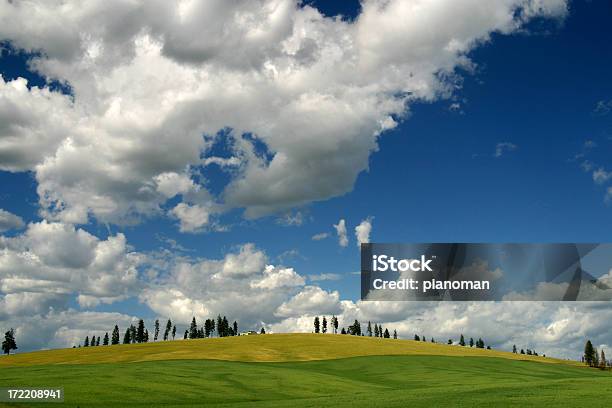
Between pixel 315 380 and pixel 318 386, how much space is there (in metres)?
4.32

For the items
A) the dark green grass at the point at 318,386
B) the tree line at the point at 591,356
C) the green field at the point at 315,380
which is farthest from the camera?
the tree line at the point at 591,356

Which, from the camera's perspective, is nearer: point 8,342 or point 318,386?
point 318,386

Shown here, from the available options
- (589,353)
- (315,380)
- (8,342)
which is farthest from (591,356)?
(8,342)

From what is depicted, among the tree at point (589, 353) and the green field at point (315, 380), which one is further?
the tree at point (589, 353)

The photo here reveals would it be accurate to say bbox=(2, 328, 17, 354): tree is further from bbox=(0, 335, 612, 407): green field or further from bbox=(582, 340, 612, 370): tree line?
bbox=(582, 340, 612, 370): tree line

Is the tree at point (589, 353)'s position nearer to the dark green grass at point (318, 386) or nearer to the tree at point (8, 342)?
the dark green grass at point (318, 386)

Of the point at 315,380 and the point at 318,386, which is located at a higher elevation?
the point at 315,380

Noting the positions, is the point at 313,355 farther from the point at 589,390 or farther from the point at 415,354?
the point at 589,390

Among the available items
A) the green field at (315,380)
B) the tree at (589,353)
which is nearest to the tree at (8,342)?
the green field at (315,380)

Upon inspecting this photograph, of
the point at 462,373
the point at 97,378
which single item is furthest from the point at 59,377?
the point at 462,373

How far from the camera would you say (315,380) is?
191 feet

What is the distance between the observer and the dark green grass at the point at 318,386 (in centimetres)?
3622

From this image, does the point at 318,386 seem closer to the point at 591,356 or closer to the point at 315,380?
the point at 315,380

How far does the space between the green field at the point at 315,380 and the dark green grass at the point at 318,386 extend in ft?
0.22
